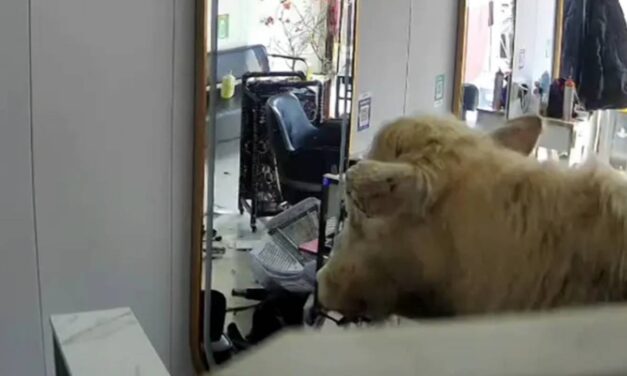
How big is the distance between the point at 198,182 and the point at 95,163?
1.19 ft

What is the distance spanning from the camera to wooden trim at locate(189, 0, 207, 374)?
109 inches

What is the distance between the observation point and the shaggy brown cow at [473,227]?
3.04 feet

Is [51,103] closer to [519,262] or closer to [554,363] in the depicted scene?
[519,262]

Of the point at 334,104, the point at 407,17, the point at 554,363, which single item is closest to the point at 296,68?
the point at 334,104

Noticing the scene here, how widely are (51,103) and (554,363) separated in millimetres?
2337

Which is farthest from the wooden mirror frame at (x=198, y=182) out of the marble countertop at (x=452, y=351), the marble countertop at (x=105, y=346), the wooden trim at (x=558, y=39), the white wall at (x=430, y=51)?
the wooden trim at (x=558, y=39)

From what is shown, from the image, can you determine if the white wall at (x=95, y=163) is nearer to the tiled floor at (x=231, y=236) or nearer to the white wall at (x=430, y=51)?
the tiled floor at (x=231, y=236)

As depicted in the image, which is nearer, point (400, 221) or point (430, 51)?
point (400, 221)

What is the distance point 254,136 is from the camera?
3.09m

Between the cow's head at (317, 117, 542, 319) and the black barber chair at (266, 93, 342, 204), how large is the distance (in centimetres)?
204

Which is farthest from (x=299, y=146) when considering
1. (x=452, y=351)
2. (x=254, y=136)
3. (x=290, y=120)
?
(x=452, y=351)

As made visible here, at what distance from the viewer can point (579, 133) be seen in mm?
4848

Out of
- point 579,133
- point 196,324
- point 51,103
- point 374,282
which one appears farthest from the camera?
point 579,133

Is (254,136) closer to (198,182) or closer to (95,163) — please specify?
(198,182)
